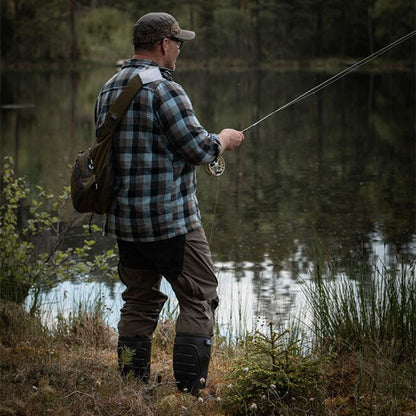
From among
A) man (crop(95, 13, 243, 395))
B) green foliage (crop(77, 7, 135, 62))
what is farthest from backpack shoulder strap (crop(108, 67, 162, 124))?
green foliage (crop(77, 7, 135, 62))

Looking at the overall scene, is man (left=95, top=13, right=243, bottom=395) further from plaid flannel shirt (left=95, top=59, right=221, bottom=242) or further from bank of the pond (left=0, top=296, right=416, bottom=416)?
bank of the pond (left=0, top=296, right=416, bottom=416)

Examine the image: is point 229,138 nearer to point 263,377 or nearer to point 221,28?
point 263,377

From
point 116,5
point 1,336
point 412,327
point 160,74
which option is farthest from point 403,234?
point 116,5

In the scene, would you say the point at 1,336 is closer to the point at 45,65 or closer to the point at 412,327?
the point at 412,327

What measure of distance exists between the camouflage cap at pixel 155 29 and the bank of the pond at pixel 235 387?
128 centimetres

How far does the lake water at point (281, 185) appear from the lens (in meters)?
6.50

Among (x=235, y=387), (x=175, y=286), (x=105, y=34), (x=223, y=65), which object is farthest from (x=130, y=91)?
(x=105, y=34)

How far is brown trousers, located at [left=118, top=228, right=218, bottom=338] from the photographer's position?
10.5 ft

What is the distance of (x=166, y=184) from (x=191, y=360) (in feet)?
2.54

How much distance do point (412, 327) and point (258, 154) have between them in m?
12.2

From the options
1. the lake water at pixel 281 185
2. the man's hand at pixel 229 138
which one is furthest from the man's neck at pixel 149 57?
the lake water at pixel 281 185

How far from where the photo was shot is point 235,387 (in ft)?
10.5

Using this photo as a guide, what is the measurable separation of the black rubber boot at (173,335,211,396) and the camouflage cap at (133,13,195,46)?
1.25 metres

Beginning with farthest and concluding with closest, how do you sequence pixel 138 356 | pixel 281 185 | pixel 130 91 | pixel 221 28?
pixel 221 28 → pixel 281 185 → pixel 138 356 → pixel 130 91
